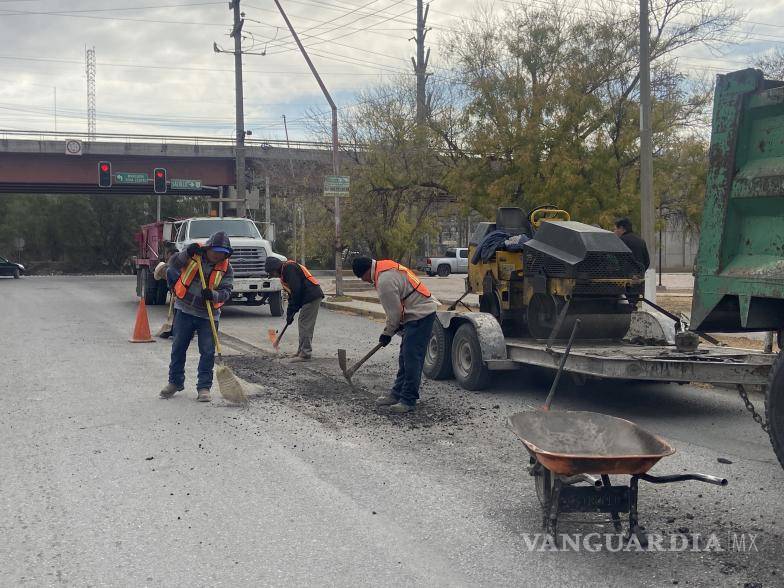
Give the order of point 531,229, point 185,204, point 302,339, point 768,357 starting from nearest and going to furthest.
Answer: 1. point 768,357
2. point 531,229
3. point 302,339
4. point 185,204

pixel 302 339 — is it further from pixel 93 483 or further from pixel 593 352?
pixel 93 483

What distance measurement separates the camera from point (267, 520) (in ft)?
15.9

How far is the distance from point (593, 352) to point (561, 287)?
92 centimetres

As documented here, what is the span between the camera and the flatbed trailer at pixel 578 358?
6449mm

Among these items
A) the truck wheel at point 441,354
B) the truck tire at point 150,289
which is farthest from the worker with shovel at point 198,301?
the truck tire at point 150,289

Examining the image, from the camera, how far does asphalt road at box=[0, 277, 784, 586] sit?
4.14m

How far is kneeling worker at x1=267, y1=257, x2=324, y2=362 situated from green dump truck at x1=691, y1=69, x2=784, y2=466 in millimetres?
6479

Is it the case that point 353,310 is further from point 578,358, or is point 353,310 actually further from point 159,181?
point 159,181

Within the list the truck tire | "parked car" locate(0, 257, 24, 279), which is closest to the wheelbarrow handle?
the truck tire

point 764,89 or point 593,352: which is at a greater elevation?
point 764,89

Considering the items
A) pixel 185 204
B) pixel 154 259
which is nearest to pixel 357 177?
pixel 154 259

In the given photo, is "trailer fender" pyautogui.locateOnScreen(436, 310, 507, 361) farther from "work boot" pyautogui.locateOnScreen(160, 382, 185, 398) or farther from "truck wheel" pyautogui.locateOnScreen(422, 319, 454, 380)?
"work boot" pyautogui.locateOnScreen(160, 382, 185, 398)

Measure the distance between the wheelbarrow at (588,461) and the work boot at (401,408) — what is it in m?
A: 2.96
